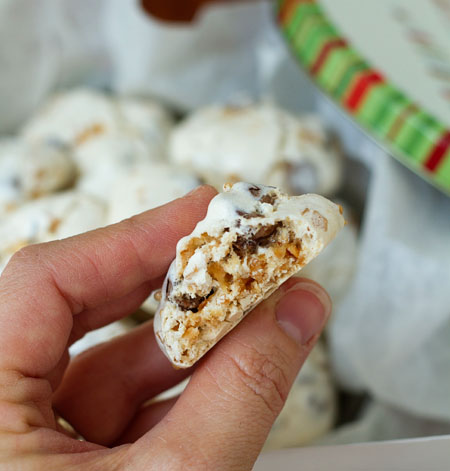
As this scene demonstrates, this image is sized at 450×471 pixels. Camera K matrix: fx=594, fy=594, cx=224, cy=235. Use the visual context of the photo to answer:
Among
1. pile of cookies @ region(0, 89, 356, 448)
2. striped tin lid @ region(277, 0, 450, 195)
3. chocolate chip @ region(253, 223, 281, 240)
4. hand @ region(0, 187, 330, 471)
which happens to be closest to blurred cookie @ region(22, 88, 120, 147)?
pile of cookies @ region(0, 89, 356, 448)

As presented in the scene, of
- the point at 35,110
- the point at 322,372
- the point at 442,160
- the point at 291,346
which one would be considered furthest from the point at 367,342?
the point at 35,110

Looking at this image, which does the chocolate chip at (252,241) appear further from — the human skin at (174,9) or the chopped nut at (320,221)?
the human skin at (174,9)

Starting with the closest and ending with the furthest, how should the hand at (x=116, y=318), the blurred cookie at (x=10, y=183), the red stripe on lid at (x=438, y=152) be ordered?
the hand at (x=116, y=318) < the red stripe on lid at (x=438, y=152) < the blurred cookie at (x=10, y=183)

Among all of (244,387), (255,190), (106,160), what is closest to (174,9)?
(106,160)

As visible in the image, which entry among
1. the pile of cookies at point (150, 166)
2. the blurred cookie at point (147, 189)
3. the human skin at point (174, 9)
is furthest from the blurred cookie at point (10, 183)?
the human skin at point (174, 9)

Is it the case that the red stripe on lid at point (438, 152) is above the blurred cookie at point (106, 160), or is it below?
above

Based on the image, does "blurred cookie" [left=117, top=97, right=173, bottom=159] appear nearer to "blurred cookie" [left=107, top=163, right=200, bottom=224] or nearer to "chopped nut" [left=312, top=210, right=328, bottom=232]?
"blurred cookie" [left=107, top=163, right=200, bottom=224]
